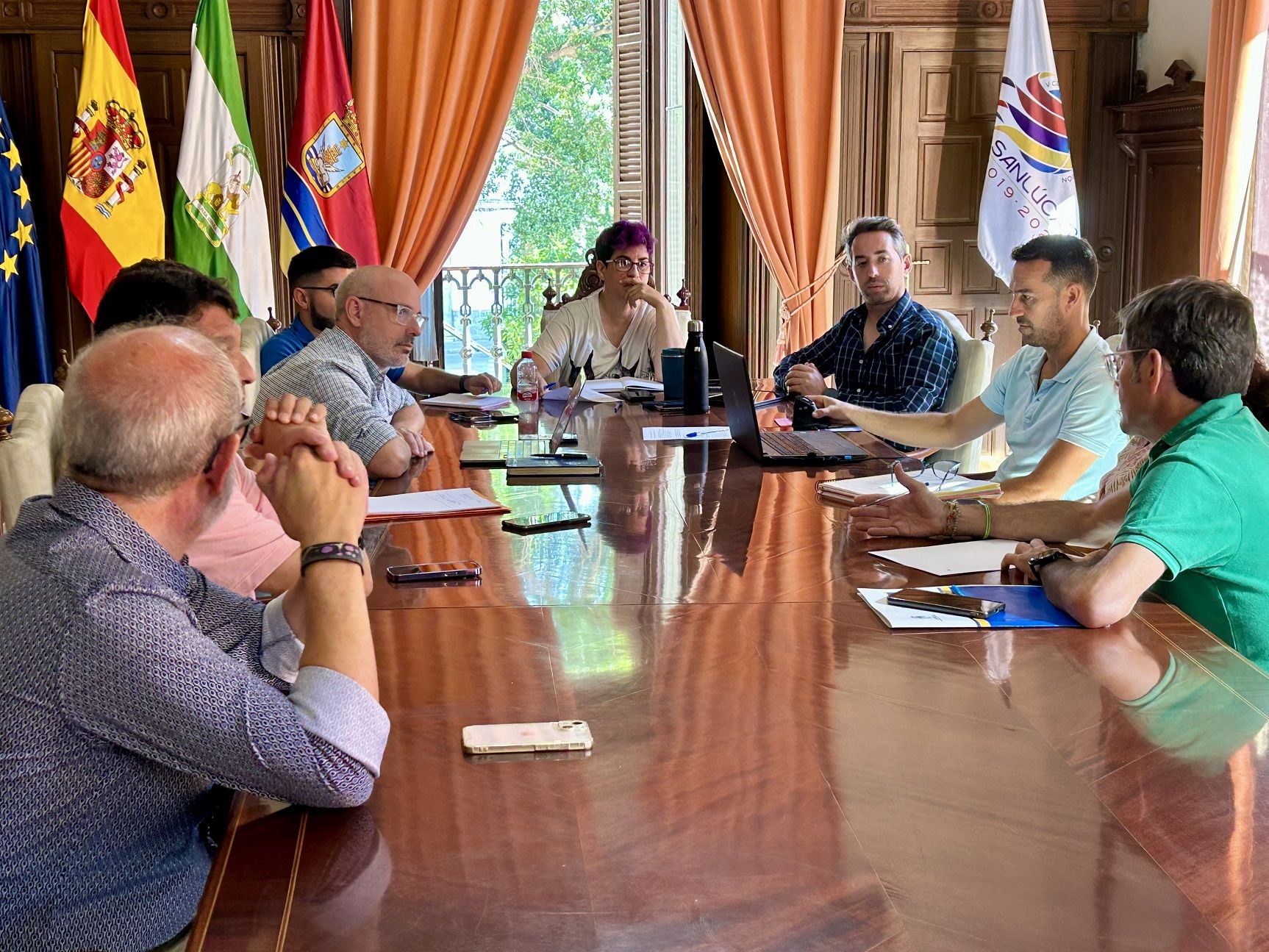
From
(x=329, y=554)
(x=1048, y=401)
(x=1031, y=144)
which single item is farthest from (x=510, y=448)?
(x=1031, y=144)

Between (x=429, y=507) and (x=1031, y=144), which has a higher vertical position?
(x=1031, y=144)

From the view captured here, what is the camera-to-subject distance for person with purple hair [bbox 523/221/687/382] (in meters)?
4.61

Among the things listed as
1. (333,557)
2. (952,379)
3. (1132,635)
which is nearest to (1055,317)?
(952,379)

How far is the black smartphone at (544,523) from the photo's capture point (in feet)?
7.50

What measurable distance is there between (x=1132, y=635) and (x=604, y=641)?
0.69m

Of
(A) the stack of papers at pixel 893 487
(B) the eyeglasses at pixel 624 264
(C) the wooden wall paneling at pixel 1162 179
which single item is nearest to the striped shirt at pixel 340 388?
(A) the stack of papers at pixel 893 487

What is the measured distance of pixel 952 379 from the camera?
4.07m

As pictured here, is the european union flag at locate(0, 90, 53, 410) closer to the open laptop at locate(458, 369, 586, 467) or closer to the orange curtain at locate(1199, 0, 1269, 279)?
the open laptop at locate(458, 369, 586, 467)

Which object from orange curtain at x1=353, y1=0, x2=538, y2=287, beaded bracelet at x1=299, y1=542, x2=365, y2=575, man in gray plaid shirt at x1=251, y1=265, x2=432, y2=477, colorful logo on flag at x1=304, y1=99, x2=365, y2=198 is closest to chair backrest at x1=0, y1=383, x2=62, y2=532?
man in gray plaid shirt at x1=251, y1=265, x2=432, y2=477

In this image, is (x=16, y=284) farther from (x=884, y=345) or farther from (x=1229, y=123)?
(x=1229, y=123)

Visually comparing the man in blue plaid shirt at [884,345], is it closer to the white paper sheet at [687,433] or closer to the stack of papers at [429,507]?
the white paper sheet at [687,433]

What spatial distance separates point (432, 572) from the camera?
6.40 feet

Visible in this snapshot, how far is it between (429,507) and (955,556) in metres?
0.98

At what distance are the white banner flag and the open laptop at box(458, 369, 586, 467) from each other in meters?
2.78
